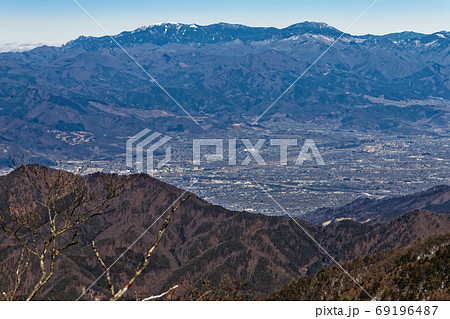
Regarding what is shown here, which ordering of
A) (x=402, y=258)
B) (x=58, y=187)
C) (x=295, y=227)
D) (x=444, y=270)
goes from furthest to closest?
(x=295, y=227)
(x=402, y=258)
(x=444, y=270)
(x=58, y=187)

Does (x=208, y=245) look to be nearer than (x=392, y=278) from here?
No

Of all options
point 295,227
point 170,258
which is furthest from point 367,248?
point 170,258

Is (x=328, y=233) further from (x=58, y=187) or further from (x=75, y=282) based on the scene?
(x=58, y=187)

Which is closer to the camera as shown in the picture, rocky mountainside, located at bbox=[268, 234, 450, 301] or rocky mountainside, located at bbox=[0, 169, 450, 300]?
rocky mountainside, located at bbox=[268, 234, 450, 301]

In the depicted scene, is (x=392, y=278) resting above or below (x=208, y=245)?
above
